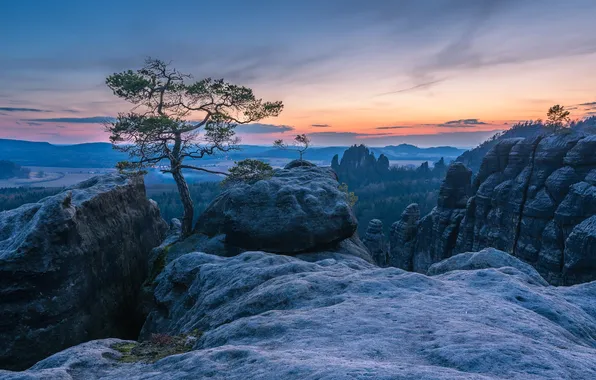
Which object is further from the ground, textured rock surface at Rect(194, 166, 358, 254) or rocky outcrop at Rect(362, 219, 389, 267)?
textured rock surface at Rect(194, 166, 358, 254)

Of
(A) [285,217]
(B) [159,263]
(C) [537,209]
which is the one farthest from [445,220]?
(B) [159,263]

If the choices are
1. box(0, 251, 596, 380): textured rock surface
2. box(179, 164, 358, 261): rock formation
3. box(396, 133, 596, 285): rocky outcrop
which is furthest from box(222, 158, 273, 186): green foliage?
box(396, 133, 596, 285): rocky outcrop

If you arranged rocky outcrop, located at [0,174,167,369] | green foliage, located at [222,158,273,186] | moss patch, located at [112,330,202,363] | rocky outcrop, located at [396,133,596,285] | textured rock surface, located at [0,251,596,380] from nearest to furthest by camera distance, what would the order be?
textured rock surface, located at [0,251,596,380] → moss patch, located at [112,330,202,363] → rocky outcrop, located at [0,174,167,369] → green foliage, located at [222,158,273,186] → rocky outcrop, located at [396,133,596,285]

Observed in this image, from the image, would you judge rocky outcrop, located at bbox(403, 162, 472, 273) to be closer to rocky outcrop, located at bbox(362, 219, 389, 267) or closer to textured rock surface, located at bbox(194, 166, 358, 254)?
Answer: rocky outcrop, located at bbox(362, 219, 389, 267)

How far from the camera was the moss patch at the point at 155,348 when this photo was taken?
36.1 ft

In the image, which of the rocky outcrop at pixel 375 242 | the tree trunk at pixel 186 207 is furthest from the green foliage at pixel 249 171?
the rocky outcrop at pixel 375 242

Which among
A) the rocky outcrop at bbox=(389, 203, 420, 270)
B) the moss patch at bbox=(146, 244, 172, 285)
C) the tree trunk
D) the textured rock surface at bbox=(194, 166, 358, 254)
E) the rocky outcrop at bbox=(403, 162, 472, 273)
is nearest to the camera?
the textured rock surface at bbox=(194, 166, 358, 254)

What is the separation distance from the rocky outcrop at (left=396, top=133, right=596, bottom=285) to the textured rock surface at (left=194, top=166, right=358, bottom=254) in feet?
77.2

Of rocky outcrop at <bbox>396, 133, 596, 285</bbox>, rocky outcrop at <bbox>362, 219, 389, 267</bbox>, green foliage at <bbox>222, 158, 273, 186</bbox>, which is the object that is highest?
green foliage at <bbox>222, 158, 273, 186</bbox>

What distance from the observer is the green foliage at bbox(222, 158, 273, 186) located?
108 ft

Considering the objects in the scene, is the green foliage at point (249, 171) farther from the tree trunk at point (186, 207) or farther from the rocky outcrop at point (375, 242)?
the rocky outcrop at point (375, 242)

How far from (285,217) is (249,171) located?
7224 mm

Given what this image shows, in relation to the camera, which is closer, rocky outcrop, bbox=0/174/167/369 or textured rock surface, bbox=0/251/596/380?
textured rock surface, bbox=0/251/596/380

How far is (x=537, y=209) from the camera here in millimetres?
40812
